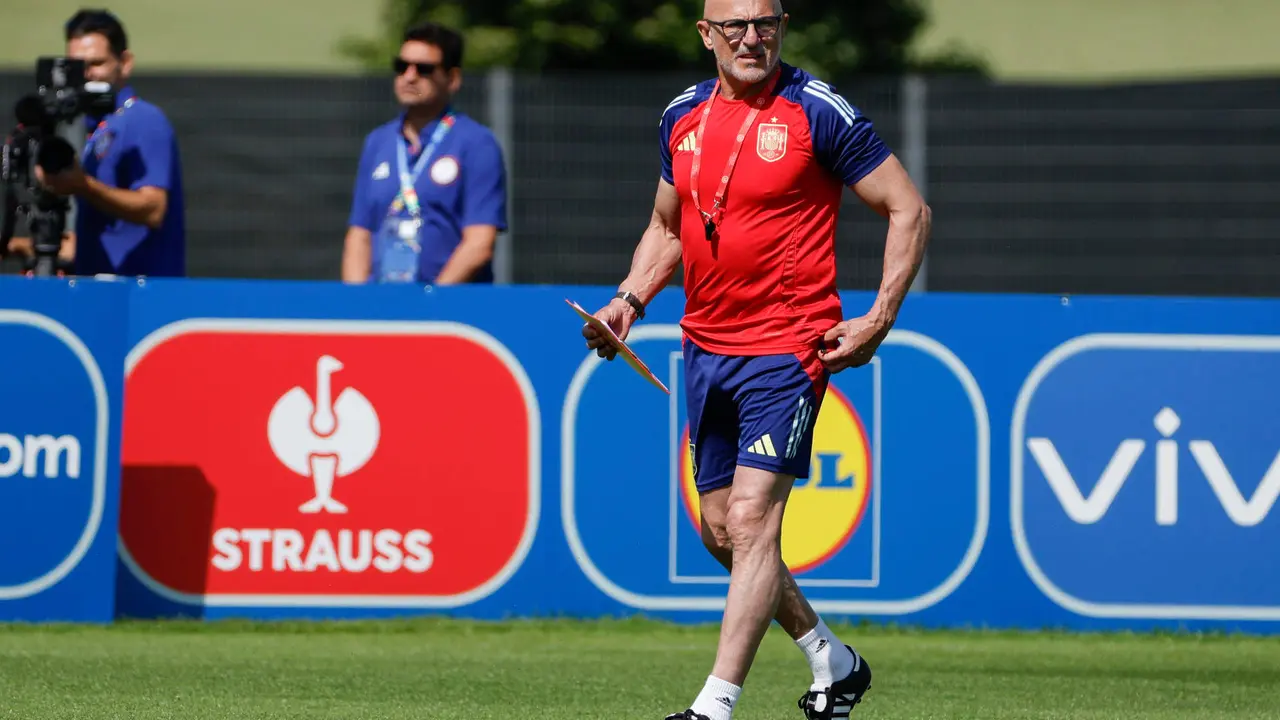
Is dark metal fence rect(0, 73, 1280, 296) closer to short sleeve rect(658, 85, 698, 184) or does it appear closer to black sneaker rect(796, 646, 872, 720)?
short sleeve rect(658, 85, 698, 184)

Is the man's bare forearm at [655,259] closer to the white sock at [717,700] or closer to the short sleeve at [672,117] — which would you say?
the short sleeve at [672,117]

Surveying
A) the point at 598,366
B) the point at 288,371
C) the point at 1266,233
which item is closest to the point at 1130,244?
the point at 1266,233

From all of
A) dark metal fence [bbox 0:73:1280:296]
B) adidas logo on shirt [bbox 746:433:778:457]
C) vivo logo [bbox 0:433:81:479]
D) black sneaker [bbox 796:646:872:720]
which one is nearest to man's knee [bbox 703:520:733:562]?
adidas logo on shirt [bbox 746:433:778:457]

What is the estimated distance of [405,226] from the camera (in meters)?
9.91

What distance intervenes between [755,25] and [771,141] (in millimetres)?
333

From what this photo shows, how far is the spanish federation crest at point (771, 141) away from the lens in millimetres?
6328

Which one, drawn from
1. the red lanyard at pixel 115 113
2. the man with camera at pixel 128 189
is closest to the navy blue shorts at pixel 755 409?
the man with camera at pixel 128 189

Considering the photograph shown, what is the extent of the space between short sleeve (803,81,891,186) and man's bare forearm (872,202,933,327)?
0.17 m

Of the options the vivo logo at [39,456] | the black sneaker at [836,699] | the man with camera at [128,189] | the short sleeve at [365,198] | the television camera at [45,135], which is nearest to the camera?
the black sneaker at [836,699]

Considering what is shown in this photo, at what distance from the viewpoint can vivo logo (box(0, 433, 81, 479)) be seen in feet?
29.6

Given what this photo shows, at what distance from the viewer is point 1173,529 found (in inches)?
374

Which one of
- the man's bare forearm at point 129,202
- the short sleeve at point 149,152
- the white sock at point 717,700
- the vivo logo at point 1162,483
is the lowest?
the white sock at point 717,700

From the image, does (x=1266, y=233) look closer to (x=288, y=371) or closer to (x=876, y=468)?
(x=876, y=468)

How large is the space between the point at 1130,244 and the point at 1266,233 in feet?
2.82
